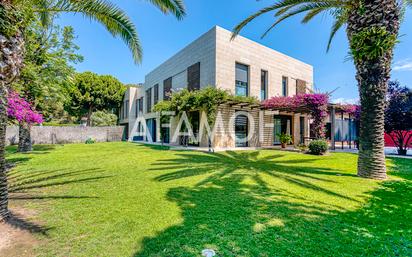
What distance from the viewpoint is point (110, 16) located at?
5738mm

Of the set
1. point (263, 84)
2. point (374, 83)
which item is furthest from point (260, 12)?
point (263, 84)

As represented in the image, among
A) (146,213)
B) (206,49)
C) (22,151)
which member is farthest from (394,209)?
(22,151)

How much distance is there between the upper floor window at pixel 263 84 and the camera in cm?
1942

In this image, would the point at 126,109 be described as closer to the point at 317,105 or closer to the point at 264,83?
the point at 264,83

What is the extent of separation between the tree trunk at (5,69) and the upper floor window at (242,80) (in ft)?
49.6

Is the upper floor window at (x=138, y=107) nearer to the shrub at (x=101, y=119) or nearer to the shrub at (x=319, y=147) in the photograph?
the shrub at (x=101, y=119)

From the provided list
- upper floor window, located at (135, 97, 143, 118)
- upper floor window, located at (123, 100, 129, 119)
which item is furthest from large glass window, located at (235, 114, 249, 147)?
upper floor window, located at (123, 100, 129, 119)

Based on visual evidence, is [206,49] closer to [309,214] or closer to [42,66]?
[42,66]

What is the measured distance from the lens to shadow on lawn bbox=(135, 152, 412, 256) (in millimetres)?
2764

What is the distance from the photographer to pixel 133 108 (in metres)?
31.7

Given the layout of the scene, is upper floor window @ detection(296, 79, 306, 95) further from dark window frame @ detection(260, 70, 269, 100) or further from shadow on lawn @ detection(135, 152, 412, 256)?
shadow on lawn @ detection(135, 152, 412, 256)

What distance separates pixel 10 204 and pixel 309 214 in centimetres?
626

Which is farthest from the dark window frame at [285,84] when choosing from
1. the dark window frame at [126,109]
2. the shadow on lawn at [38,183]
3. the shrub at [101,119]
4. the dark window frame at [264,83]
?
the shrub at [101,119]

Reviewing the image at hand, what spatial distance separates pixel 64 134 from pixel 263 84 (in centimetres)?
2272
